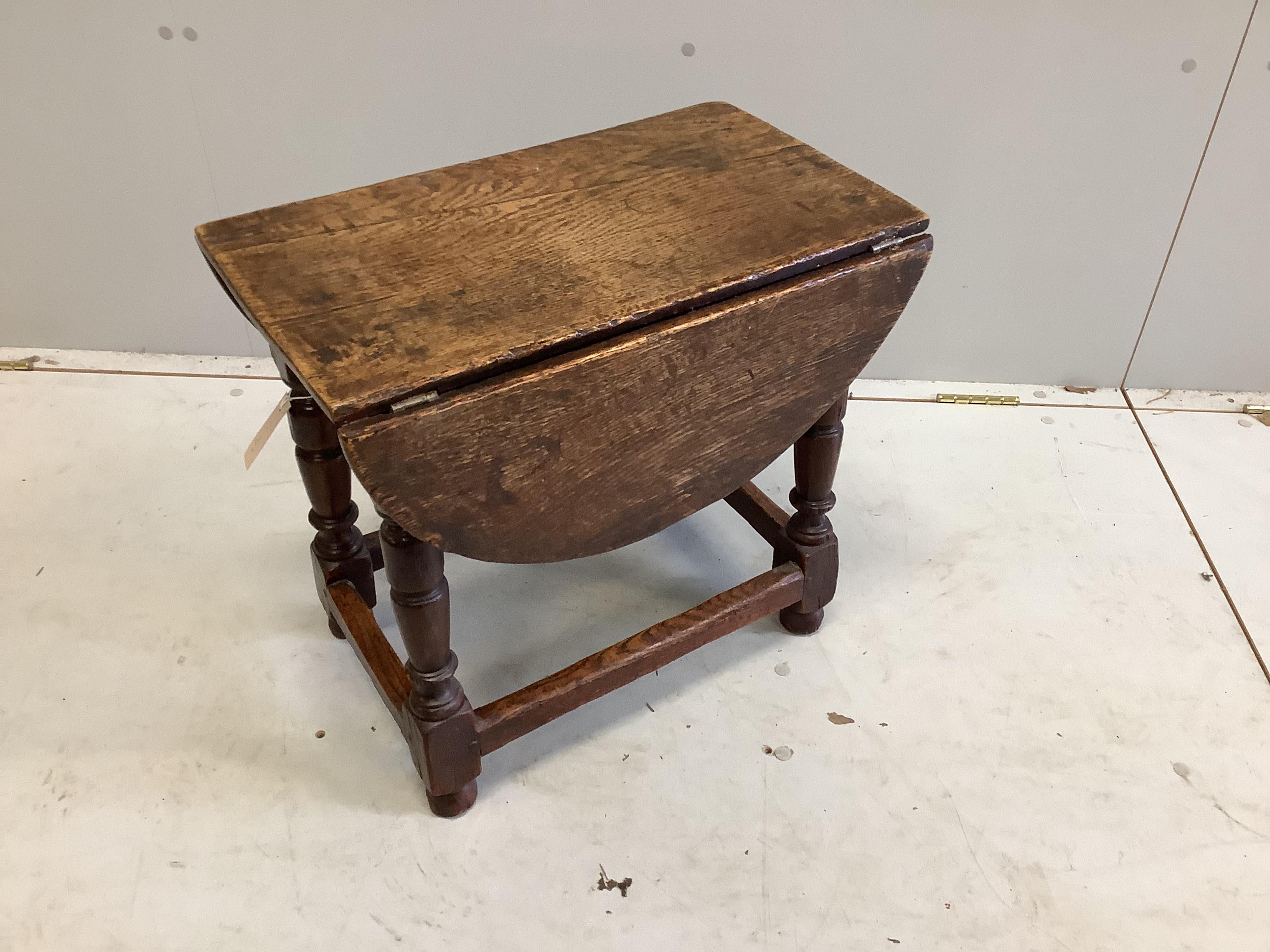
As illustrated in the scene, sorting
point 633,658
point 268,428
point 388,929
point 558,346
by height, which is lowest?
point 388,929

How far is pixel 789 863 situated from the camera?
134cm

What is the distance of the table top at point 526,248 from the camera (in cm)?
107

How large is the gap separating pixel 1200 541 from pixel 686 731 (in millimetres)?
1019

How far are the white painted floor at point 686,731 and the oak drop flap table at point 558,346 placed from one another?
5.3 inches

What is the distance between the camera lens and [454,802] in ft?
4.55

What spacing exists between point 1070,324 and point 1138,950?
129cm

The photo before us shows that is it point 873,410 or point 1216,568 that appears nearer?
point 1216,568

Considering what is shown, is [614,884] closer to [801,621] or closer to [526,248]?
[801,621]

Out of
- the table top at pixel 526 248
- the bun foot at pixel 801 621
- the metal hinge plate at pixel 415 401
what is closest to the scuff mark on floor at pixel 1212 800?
the bun foot at pixel 801 621

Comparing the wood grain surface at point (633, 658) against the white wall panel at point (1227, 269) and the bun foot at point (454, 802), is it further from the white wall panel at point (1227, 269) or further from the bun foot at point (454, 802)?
the white wall panel at point (1227, 269)

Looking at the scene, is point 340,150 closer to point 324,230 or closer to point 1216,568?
point 324,230

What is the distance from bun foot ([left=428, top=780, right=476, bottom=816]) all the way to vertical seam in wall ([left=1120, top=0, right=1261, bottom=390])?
1.64 m

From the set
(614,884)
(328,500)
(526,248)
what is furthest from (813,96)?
(614,884)

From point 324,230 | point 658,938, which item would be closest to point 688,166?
point 324,230
